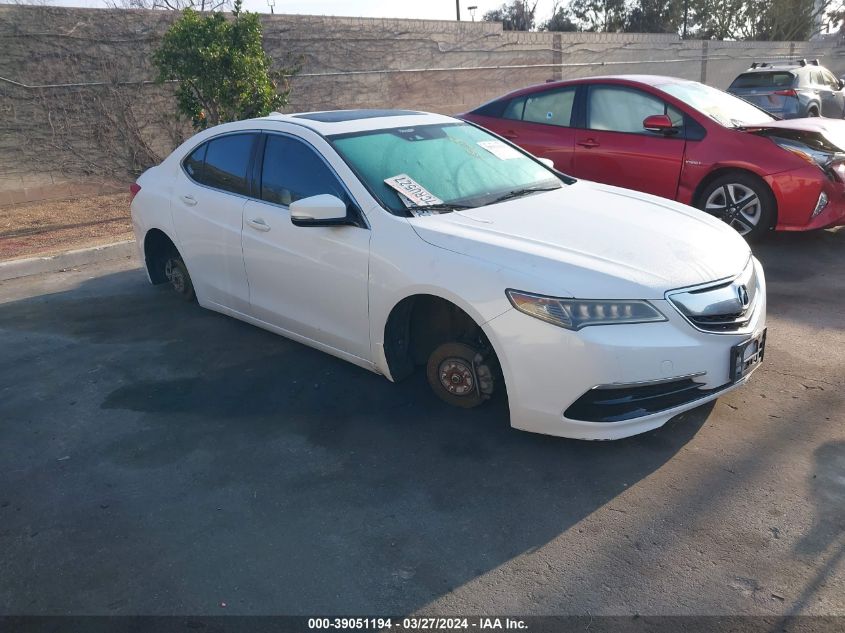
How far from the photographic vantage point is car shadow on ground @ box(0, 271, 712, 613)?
2781 millimetres

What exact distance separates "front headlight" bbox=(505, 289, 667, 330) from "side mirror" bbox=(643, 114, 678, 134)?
4.33m

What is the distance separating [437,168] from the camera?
445cm

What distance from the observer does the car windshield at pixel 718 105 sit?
23.4 feet

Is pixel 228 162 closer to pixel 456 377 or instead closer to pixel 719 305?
pixel 456 377

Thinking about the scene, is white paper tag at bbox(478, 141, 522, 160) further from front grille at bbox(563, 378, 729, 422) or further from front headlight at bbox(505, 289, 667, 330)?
front grille at bbox(563, 378, 729, 422)

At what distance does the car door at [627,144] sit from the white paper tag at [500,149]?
8.61 ft

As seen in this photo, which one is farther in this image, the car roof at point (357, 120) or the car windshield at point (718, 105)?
the car windshield at point (718, 105)

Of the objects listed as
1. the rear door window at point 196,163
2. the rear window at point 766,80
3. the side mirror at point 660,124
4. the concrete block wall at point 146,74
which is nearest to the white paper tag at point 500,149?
the rear door window at point 196,163

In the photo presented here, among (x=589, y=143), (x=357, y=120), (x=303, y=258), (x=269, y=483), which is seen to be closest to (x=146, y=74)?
(x=589, y=143)

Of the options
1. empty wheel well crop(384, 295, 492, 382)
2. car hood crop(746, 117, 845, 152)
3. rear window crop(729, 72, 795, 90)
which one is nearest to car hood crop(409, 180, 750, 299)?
empty wheel well crop(384, 295, 492, 382)

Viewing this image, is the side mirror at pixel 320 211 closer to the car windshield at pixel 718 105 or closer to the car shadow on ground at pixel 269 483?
the car shadow on ground at pixel 269 483

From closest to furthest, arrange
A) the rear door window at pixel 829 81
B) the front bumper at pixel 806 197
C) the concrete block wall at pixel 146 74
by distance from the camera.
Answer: the front bumper at pixel 806 197
the concrete block wall at pixel 146 74
the rear door window at pixel 829 81

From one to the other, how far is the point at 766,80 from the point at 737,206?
9.82m

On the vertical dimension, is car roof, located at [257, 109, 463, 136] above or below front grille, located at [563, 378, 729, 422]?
above
